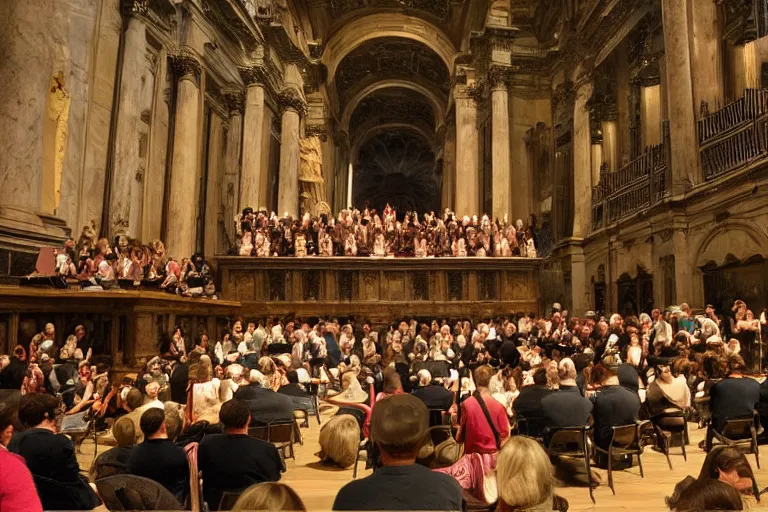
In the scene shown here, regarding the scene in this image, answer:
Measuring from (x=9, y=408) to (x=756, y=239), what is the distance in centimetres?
1238

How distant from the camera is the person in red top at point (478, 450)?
4.20 m

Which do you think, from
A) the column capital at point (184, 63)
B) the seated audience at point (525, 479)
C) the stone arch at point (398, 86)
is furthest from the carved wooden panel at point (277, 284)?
the stone arch at point (398, 86)

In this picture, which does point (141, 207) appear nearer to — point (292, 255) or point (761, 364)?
point (292, 255)

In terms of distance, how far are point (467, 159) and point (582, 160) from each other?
6.40m

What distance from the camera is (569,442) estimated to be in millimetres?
5211

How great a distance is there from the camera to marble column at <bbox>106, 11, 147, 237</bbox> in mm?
13648

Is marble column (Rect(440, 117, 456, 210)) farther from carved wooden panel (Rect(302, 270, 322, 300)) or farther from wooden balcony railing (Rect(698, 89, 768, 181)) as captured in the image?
wooden balcony railing (Rect(698, 89, 768, 181))

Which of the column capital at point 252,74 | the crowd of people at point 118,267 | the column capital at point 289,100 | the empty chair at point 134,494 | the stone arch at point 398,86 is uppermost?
the stone arch at point 398,86

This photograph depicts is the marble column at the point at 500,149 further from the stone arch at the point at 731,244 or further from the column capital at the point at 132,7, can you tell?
the column capital at the point at 132,7

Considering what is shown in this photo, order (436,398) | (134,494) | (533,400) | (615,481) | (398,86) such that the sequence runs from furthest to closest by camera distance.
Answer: (398,86) < (436,398) < (533,400) < (615,481) < (134,494)

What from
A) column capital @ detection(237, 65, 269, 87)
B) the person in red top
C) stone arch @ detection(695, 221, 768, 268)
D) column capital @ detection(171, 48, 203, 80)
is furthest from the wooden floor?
column capital @ detection(237, 65, 269, 87)

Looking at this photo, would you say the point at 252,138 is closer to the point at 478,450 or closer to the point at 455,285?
the point at 455,285

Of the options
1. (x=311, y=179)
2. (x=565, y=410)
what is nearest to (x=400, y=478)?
(x=565, y=410)

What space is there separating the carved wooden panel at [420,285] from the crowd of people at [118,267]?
7332 mm
